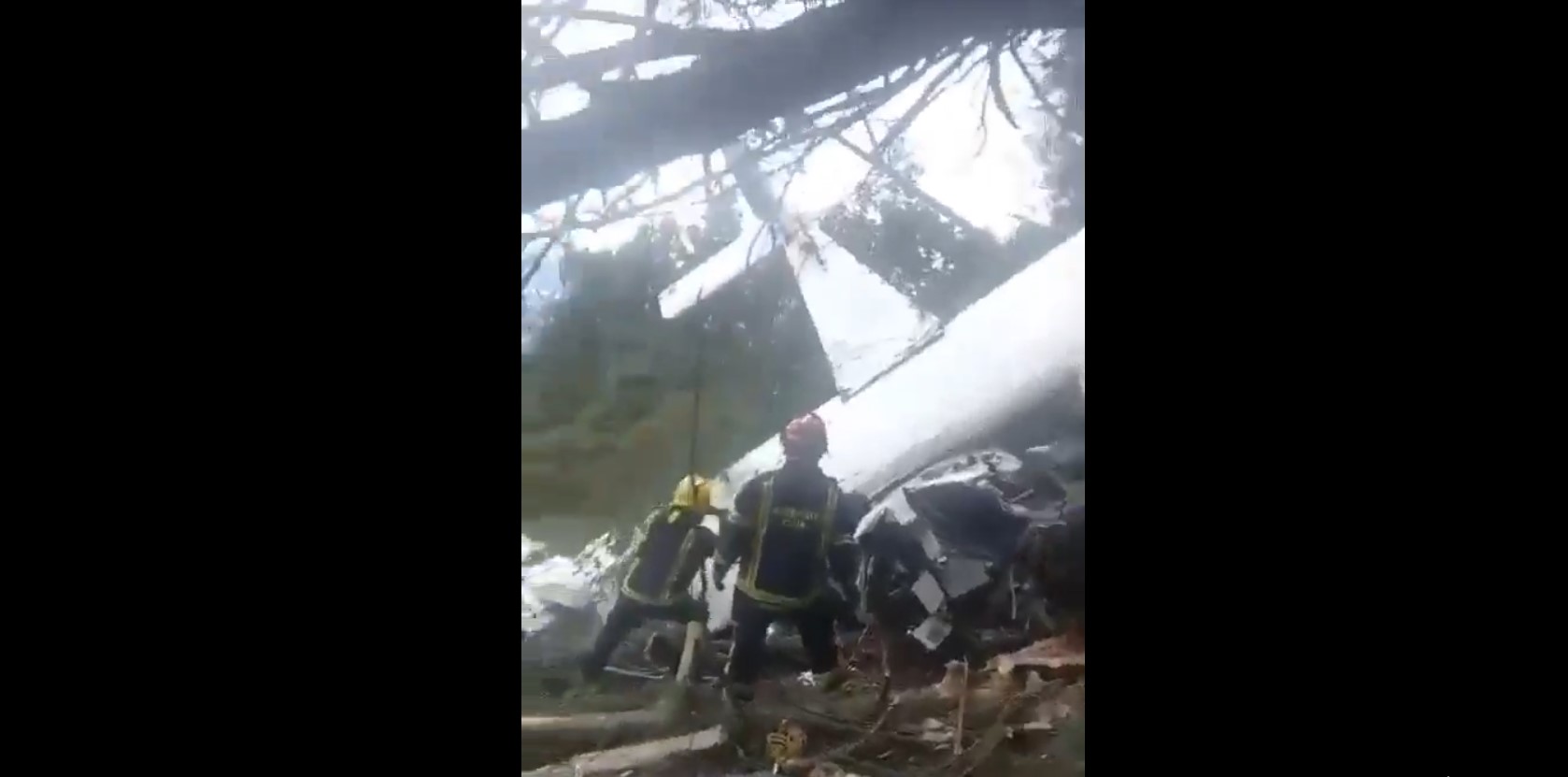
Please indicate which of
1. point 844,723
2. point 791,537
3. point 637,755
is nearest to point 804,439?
point 791,537

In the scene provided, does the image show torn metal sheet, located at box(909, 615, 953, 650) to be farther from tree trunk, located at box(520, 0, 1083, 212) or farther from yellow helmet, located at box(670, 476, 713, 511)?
tree trunk, located at box(520, 0, 1083, 212)

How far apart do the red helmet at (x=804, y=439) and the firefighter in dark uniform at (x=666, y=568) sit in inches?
6.6

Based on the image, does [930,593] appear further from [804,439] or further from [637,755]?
[637,755]

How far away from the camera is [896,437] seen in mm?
1731

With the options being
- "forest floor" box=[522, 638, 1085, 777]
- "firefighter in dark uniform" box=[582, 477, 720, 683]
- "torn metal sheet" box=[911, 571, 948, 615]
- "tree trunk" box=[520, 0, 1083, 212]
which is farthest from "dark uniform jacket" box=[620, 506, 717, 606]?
"tree trunk" box=[520, 0, 1083, 212]

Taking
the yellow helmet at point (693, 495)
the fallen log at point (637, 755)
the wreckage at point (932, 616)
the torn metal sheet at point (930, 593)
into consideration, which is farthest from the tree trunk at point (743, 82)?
the fallen log at point (637, 755)

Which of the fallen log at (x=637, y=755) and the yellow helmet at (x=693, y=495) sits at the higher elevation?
the yellow helmet at (x=693, y=495)

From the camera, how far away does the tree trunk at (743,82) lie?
1727mm

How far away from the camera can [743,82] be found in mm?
1747

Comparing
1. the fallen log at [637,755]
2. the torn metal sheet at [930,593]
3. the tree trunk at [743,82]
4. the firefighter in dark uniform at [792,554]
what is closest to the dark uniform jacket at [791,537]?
the firefighter in dark uniform at [792,554]

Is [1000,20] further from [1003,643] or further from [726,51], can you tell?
[1003,643]

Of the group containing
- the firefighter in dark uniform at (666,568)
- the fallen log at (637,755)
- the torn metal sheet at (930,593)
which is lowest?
the fallen log at (637,755)

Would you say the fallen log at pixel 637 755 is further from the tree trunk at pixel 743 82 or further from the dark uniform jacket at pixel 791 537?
the tree trunk at pixel 743 82

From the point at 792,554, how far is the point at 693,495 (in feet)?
0.67
